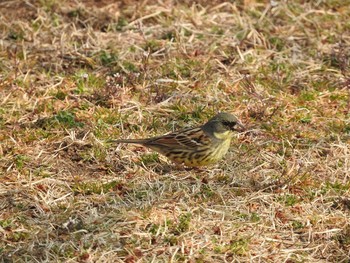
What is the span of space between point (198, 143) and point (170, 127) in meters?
0.90

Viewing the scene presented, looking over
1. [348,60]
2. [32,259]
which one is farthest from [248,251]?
[348,60]

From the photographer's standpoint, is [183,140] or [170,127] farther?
[170,127]

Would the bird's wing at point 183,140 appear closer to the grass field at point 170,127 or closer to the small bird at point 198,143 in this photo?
the small bird at point 198,143

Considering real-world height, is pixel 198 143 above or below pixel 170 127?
above

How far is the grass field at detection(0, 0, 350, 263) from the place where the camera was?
700 cm

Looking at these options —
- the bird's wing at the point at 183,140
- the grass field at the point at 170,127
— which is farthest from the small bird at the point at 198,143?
the grass field at the point at 170,127

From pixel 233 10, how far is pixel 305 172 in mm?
4301

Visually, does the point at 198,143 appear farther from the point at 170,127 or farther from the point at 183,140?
the point at 170,127

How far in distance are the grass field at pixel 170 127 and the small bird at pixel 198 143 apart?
6.6 inches

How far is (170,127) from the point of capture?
8.95m

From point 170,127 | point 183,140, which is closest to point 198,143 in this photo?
point 183,140

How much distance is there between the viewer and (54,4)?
37.1ft

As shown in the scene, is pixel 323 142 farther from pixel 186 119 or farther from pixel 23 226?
pixel 23 226

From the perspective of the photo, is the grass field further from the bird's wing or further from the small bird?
the bird's wing
